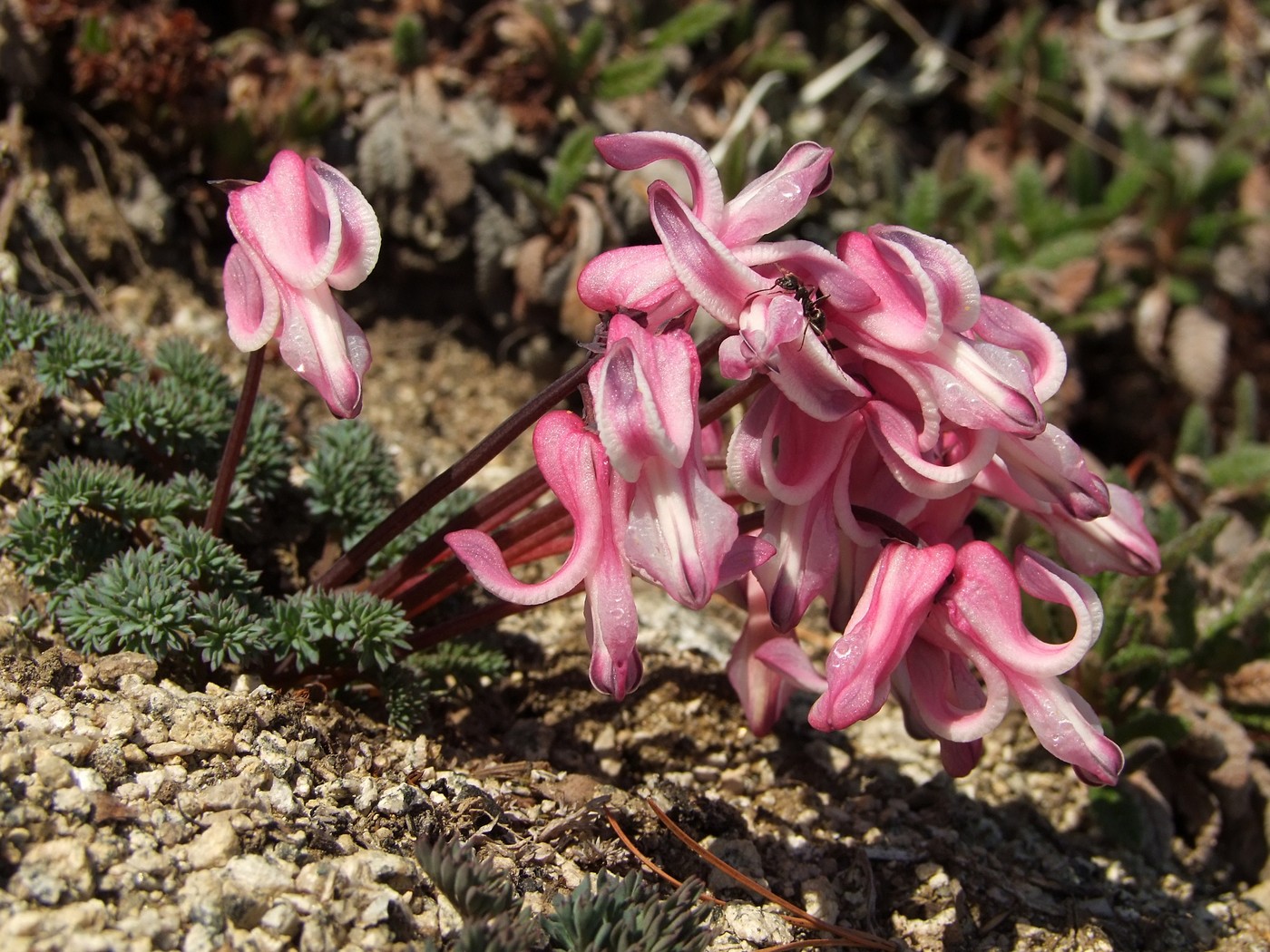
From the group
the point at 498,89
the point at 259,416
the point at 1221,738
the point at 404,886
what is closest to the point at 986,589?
the point at 404,886

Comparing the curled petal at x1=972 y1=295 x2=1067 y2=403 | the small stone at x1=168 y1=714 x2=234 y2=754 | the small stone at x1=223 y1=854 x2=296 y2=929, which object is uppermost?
the curled petal at x1=972 y1=295 x2=1067 y2=403

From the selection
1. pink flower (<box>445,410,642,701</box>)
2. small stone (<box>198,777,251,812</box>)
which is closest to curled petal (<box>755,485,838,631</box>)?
pink flower (<box>445,410,642,701</box>)

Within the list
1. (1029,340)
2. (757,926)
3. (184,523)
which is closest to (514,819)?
(757,926)

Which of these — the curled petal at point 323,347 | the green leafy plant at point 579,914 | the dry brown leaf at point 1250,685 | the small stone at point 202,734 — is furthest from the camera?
the dry brown leaf at point 1250,685

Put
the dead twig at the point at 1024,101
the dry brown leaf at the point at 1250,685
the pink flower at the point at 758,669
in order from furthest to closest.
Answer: the dead twig at the point at 1024,101 < the dry brown leaf at the point at 1250,685 < the pink flower at the point at 758,669

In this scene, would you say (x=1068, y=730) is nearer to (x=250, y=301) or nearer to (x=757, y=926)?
(x=757, y=926)

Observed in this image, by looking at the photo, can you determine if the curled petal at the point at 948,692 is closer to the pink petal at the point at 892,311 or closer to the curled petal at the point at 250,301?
the pink petal at the point at 892,311

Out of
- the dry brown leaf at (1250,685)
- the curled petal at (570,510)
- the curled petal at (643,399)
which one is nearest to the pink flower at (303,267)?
the curled petal at (570,510)

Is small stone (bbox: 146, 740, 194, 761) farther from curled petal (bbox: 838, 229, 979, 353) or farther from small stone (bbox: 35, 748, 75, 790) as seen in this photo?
curled petal (bbox: 838, 229, 979, 353)
